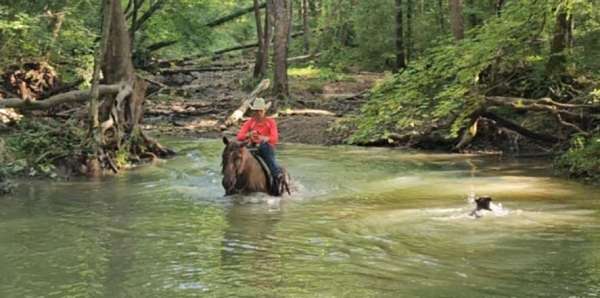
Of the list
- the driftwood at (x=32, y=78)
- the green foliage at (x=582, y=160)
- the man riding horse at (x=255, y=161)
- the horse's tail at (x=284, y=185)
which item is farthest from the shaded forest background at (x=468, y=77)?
the man riding horse at (x=255, y=161)

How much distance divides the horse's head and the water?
380mm

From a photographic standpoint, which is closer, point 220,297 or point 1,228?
point 220,297

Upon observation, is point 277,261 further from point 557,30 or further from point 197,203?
point 557,30

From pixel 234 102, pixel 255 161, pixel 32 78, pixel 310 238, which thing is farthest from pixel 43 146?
pixel 234 102

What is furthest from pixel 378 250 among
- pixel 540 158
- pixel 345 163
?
pixel 540 158

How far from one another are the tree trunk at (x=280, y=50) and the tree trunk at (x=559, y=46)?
1129 centimetres

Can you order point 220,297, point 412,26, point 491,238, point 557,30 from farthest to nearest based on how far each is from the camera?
point 412,26, point 557,30, point 491,238, point 220,297

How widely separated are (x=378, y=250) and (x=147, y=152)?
435 inches

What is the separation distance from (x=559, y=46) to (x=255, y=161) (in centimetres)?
859

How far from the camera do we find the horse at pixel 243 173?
1236cm

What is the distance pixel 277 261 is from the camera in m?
8.23

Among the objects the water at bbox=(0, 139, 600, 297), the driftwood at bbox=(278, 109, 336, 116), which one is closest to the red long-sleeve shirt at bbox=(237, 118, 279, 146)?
the water at bbox=(0, 139, 600, 297)

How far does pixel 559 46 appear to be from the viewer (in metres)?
17.8

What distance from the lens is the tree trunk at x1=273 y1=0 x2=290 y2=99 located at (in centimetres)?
2736
